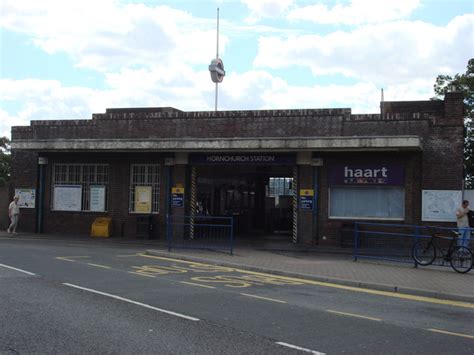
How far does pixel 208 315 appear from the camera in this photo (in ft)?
26.0

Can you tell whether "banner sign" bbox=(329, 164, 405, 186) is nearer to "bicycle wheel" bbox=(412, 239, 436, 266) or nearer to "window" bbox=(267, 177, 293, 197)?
"bicycle wheel" bbox=(412, 239, 436, 266)

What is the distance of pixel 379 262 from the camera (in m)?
15.1

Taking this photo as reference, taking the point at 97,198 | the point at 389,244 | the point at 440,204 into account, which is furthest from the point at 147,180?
the point at 440,204

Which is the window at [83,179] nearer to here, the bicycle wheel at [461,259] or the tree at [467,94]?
the bicycle wheel at [461,259]

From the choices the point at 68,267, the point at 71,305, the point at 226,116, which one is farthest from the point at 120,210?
the point at 71,305

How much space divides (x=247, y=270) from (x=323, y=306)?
4935 millimetres

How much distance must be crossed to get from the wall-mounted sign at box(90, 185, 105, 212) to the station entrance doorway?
13.3 feet

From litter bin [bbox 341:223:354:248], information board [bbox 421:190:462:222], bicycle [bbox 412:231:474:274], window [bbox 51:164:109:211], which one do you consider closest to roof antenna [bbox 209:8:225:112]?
window [bbox 51:164:109:211]

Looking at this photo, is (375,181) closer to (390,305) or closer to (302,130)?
(302,130)

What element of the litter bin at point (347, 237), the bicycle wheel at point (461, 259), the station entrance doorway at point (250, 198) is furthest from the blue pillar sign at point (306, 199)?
the bicycle wheel at point (461, 259)

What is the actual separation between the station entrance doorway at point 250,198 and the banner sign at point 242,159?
99cm

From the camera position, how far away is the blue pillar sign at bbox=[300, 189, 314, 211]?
20109 mm

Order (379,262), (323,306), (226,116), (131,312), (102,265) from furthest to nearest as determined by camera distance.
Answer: (226,116) → (379,262) → (102,265) → (323,306) → (131,312)

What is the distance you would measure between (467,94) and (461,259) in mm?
24922
